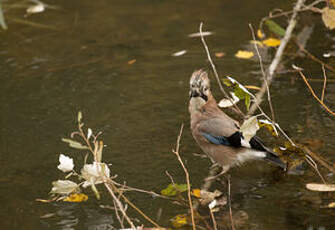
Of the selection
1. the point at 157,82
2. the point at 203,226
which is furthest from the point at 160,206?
the point at 157,82

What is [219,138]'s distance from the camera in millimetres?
3748

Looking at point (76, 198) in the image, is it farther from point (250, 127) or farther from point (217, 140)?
point (250, 127)

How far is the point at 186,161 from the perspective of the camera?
3.96 metres

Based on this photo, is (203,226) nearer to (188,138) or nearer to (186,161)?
(186,161)

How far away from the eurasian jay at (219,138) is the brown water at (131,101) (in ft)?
0.48

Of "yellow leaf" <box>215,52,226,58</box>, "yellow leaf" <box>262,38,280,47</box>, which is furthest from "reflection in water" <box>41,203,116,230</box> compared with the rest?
"yellow leaf" <box>262,38,280,47</box>

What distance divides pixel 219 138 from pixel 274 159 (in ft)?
1.24

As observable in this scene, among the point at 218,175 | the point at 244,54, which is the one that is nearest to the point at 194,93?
the point at 218,175

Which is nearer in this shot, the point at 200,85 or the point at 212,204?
the point at 212,204

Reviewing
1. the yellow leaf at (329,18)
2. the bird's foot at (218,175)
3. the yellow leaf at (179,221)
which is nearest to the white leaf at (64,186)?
the yellow leaf at (179,221)

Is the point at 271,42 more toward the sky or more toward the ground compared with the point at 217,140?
more toward the sky

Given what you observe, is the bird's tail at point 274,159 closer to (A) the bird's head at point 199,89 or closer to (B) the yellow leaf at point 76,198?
(A) the bird's head at point 199,89

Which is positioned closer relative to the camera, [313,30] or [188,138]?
[188,138]

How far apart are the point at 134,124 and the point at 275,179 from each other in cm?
127
